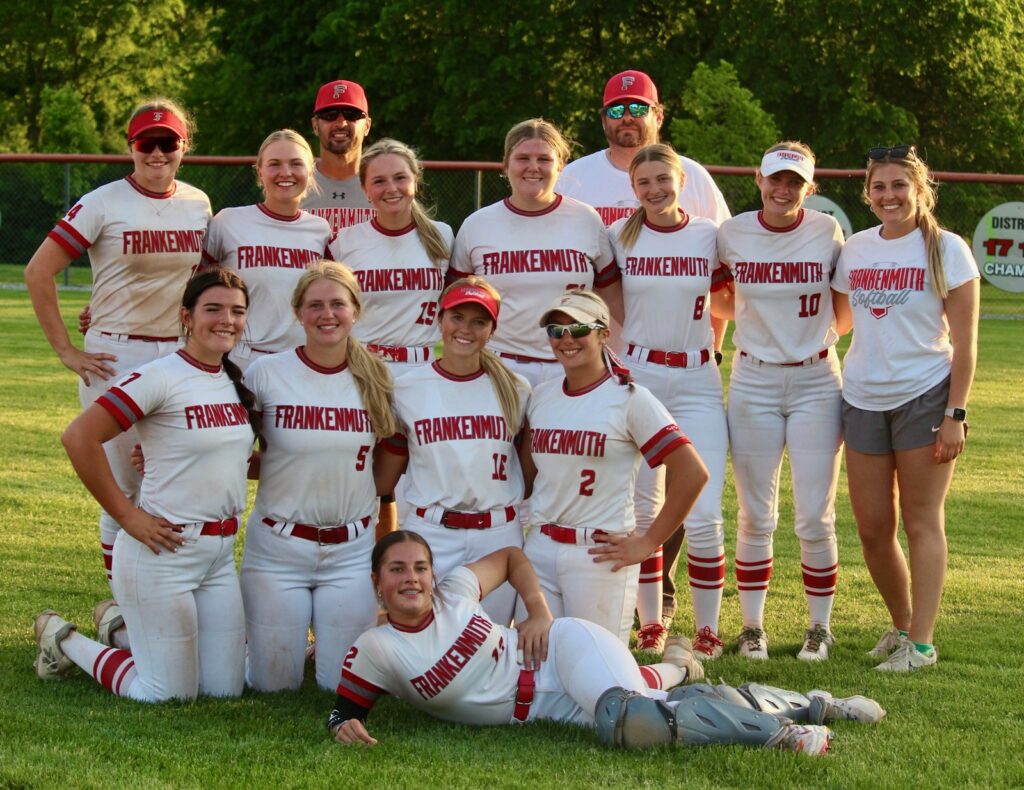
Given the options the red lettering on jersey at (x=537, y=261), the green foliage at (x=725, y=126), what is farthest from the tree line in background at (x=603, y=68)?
the red lettering on jersey at (x=537, y=261)

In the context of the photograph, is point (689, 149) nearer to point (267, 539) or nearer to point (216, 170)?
point (216, 170)

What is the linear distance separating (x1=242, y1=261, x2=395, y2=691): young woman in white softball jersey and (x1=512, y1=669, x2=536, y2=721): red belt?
0.72 meters

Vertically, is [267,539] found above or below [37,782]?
above

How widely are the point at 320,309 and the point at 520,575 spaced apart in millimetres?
1172

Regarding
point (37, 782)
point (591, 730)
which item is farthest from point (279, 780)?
point (591, 730)

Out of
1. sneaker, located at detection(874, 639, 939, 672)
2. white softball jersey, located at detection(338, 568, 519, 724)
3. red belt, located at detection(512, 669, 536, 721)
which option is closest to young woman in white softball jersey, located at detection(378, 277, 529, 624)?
white softball jersey, located at detection(338, 568, 519, 724)

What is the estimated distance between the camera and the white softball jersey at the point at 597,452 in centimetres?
491

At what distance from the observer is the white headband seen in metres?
5.48

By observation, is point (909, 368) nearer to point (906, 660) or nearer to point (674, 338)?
point (674, 338)

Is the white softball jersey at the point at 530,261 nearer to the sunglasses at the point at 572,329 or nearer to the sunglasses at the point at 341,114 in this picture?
the sunglasses at the point at 572,329

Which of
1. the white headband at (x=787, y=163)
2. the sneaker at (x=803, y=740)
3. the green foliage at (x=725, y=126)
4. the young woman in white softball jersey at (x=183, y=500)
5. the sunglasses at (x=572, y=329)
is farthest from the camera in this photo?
the green foliage at (x=725, y=126)

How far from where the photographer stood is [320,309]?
494 centimetres

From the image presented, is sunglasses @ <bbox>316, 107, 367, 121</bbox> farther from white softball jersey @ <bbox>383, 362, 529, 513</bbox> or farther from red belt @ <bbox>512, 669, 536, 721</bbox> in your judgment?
red belt @ <bbox>512, 669, 536, 721</bbox>

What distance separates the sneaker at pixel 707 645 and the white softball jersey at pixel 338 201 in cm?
229
